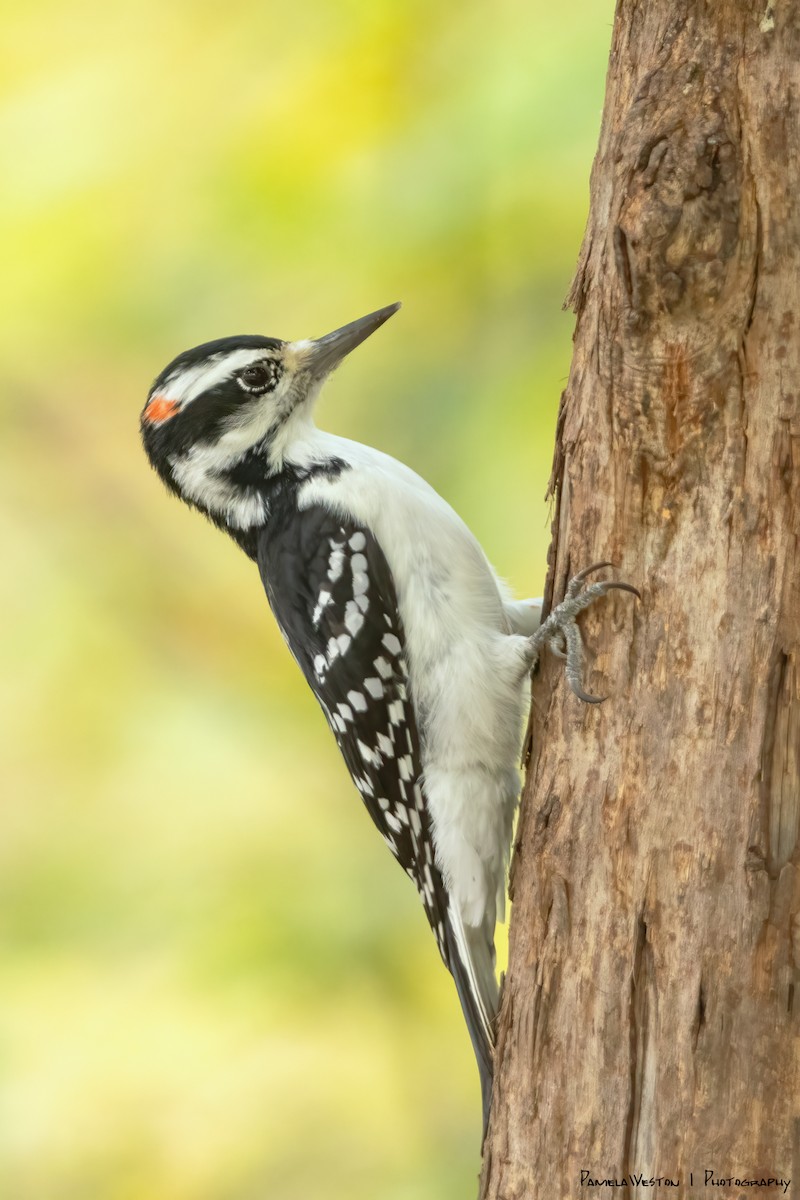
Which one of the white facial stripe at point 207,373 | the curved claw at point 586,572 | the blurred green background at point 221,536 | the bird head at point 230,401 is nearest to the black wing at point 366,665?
the bird head at point 230,401

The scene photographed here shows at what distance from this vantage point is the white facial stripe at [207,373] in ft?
8.98

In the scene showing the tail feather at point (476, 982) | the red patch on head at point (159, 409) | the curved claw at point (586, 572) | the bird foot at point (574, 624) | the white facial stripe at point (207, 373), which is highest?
the white facial stripe at point (207, 373)

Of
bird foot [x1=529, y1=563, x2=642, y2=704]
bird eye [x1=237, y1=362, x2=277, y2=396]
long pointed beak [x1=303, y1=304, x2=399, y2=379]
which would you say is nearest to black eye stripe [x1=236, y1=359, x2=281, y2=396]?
bird eye [x1=237, y1=362, x2=277, y2=396]

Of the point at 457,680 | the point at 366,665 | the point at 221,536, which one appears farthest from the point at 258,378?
the point at 221,536

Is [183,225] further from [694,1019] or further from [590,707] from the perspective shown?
[694,1019]

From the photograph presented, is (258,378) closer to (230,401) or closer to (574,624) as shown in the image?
(230,401)

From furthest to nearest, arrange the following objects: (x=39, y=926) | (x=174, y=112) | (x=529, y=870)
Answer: (x=174, y=112)
(x=39, y=926)
(x=529, y=870)

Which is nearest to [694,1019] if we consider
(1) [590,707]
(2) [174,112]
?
(1) [590,707]

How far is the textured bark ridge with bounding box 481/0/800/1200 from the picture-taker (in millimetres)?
1654

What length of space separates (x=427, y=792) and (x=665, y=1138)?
949 mm

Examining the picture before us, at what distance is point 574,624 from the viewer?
201 cm

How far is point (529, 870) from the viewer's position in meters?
2.00

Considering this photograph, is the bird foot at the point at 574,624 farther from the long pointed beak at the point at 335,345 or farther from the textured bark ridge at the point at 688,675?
the long pointed beak at the point at 335,345

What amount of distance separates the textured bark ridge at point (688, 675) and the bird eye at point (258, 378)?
1.06 metres
